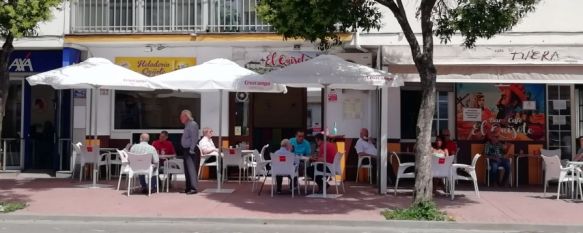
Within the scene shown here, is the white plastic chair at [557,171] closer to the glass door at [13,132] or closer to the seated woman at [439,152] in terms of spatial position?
the seated woman at [439,152]

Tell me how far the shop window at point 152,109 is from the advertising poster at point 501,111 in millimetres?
6925

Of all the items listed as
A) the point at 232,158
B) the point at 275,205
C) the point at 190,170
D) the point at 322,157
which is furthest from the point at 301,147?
the point at 190,170

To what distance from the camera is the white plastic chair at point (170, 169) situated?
44.6ft

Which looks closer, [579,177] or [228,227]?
[228,227]

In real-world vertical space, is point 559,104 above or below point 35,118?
above

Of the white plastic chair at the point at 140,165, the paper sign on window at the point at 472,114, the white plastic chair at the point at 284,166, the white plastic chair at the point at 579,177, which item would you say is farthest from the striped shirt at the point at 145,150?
the white plastic chair at the point at 579,177

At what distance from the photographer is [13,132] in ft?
56.3

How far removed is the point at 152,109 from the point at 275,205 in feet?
21.1

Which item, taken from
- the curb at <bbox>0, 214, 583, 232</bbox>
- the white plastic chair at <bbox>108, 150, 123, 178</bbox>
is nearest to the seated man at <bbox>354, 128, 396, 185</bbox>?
the curb at <bbox>0, 214, 583, 232</bbox>

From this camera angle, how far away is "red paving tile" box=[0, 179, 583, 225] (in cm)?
1080

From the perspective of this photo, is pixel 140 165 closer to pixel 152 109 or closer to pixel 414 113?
pixel 152 109

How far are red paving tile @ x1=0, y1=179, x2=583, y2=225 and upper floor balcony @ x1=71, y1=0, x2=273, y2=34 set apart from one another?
14.3 feet

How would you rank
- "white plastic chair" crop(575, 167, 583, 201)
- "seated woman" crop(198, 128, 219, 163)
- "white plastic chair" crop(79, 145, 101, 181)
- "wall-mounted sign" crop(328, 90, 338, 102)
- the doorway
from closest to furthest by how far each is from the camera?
"white plastic chair" crop(575, 167, 583, 201) < "white plastic chair" crop(79, 145, 101, 181) < "seated woman" crop(198, 128, 219, 163) < "wall-mounted sign" crop(328, 90, 338, 102) < the doorway

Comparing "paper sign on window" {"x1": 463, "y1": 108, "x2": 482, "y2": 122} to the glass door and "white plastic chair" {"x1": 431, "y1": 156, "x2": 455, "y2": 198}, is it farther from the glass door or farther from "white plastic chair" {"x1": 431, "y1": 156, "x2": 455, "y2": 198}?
the glass door
